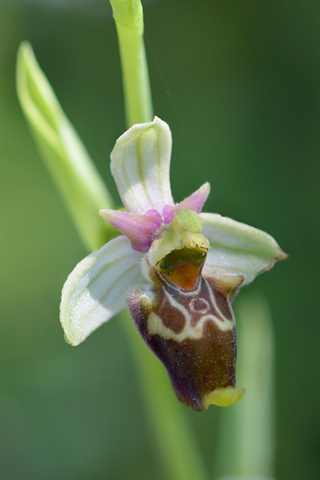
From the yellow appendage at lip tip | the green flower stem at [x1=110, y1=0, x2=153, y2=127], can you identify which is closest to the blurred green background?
the green flower stem at [x1=110, y1=0, x2=153, y2=127]

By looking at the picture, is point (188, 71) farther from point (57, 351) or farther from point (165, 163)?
point (165, 163)

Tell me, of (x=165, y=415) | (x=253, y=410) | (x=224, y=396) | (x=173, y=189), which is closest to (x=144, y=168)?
(x=224, y=396)

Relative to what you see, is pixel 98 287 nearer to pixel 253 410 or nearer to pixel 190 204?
pixel 190 204

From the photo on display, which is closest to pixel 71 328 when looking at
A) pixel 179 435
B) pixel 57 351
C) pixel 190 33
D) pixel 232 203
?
pixel 179 435

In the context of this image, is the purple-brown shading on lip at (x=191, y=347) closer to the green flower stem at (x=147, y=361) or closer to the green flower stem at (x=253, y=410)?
the green flower stem at (x=147, y=361)

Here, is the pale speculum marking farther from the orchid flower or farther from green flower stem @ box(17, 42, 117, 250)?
green flower stem @ box(17, 42, 117, 250)

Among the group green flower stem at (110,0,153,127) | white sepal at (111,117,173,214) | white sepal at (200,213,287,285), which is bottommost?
white sepal at (200,213,287,285)

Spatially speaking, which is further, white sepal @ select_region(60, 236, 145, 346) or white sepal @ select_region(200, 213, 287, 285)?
white sepal @ select_region(200, 213, 287, 285)
